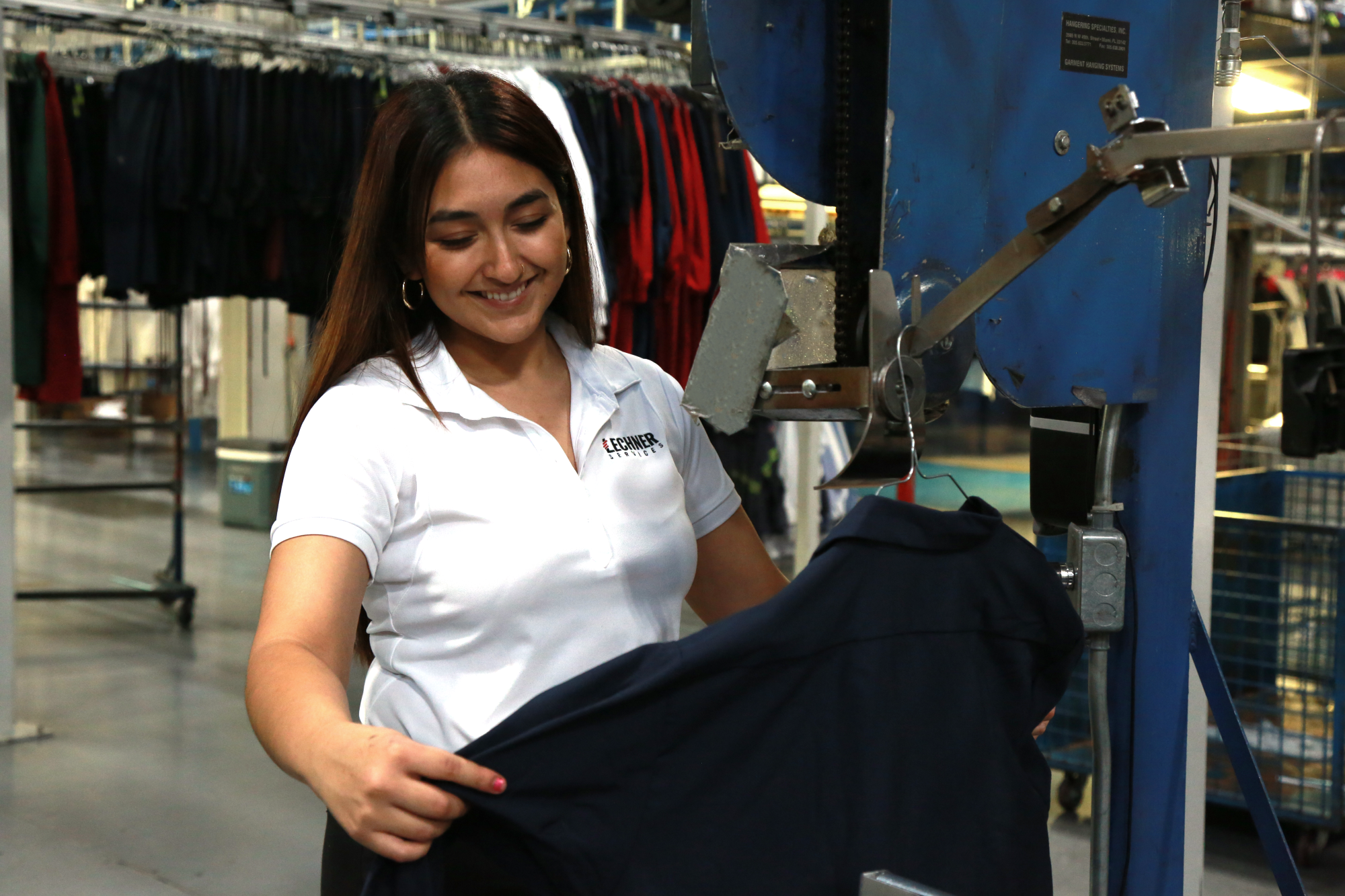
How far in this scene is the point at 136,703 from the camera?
4.39 meters

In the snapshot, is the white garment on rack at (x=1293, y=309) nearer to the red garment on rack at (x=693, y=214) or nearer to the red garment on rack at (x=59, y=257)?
the red garment on rack at (x=693, y=214)

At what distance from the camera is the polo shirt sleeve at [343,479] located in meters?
1.21

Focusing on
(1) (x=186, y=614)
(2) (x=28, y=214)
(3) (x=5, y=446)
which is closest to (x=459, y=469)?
(3) (x=5, y=446)

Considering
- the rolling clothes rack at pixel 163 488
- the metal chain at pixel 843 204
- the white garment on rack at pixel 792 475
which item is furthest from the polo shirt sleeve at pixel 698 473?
the rolling clothes rack at pixel 163 488

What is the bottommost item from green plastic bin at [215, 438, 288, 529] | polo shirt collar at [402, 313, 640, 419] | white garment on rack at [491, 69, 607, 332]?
green plastic bin at [215, 438, 288, 529]

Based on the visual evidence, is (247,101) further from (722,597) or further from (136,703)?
(722,597)

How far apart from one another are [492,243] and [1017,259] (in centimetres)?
58

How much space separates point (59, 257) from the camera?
435 cm

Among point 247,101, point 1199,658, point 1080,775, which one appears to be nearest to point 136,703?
point 247,101

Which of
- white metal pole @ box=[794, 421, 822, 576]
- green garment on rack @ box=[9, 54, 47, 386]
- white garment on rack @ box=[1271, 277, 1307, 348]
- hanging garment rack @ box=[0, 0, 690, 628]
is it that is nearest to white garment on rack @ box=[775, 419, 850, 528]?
white metal pole @ box=[794, 421, 822, 576]

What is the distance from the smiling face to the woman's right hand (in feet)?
1.75

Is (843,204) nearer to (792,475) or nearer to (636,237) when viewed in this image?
(636,237)

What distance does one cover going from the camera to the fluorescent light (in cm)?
364

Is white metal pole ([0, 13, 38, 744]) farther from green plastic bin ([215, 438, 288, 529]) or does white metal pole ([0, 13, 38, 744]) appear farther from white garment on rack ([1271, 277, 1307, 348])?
white garment on rack ([1271, 277, 1307, 348])
